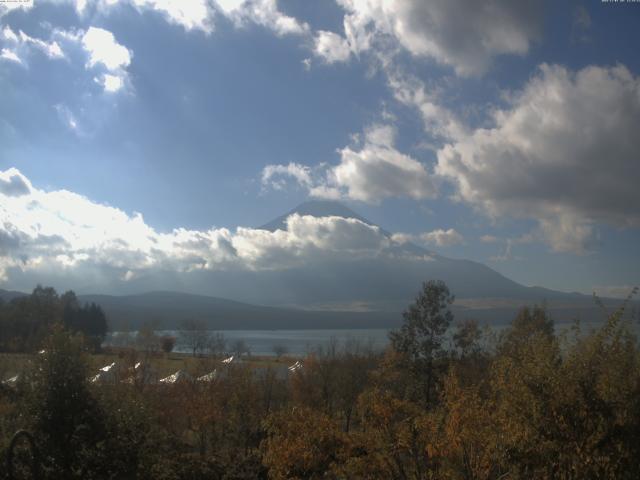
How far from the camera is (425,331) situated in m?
44.1

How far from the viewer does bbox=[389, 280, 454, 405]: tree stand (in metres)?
43.5

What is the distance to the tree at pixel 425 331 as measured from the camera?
143 ft

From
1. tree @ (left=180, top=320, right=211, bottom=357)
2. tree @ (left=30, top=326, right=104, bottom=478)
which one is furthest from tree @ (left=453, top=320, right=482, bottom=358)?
tree @ (left=180, top=320, right=211, bottom=357)

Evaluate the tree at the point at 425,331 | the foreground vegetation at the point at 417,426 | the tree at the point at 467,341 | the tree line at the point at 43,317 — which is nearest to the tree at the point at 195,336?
the tree line at the point at 43,317

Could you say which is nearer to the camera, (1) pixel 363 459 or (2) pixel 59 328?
(1) pixel 363 459

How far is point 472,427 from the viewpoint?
1415cm

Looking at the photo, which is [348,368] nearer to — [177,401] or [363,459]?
[177,401]

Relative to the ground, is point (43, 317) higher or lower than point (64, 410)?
higher

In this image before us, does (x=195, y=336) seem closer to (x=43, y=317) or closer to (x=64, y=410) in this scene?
(x=43, y=317)

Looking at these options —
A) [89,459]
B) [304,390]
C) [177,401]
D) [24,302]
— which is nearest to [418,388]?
[304,390]

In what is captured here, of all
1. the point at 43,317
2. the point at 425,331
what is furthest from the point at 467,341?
the point at 43,317

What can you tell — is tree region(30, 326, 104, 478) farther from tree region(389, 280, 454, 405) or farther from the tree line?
the tree line

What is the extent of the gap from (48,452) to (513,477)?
17061mm

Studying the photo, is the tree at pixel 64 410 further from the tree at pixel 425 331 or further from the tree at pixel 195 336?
the tree at pixel 195 336
